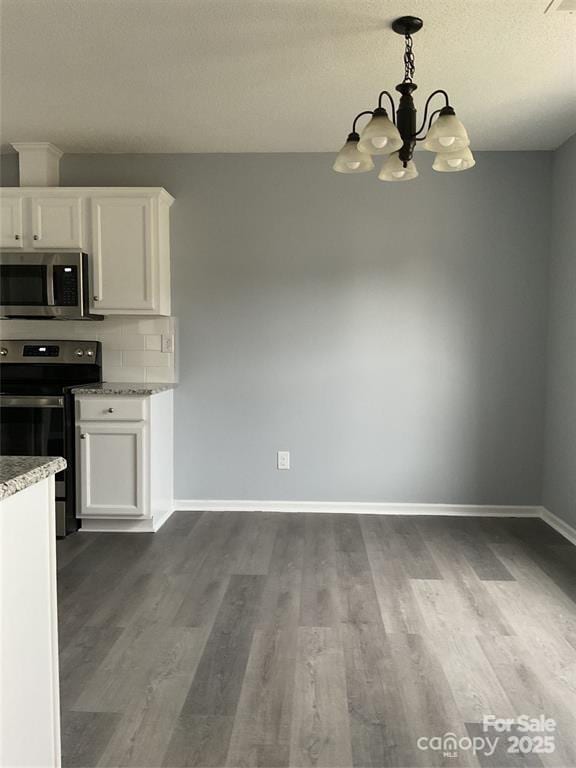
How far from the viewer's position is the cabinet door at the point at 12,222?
12.9 ft

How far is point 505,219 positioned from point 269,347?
180cm

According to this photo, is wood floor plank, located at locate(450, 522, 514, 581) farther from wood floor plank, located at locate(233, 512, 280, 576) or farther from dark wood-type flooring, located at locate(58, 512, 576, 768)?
wood floor plank, located at locate(233, 512, 280, 576)

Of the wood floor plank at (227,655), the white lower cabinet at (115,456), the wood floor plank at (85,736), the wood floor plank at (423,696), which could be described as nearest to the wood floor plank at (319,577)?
the wood floor plank at (227,655)

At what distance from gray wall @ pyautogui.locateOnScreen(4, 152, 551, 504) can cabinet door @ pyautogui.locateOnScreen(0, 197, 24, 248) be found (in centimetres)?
51

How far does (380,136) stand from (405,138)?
9.7 inches

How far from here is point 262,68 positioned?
9.44 ft

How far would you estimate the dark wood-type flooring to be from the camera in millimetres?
1810

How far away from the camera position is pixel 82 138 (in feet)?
12.7

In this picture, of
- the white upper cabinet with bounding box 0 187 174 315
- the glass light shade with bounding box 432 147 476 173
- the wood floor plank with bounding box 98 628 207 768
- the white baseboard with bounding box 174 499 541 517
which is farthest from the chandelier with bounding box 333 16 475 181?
the white baseboard with bounding box 174 499 541 517

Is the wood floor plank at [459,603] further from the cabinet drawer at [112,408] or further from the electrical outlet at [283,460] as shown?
the cabinet drawer at [112,408]

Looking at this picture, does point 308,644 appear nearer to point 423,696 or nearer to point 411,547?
point 423,696

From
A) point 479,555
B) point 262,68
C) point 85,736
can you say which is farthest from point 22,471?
point 479,555

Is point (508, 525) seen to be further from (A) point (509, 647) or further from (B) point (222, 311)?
(B) point (222, 311)

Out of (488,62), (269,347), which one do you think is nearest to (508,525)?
(269,347)
